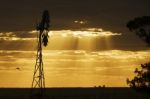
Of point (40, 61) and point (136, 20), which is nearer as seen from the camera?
point (40, 61)

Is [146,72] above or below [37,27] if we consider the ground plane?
below

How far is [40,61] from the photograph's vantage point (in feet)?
267

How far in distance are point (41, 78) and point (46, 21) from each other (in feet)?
23.5

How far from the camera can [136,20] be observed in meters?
88.3

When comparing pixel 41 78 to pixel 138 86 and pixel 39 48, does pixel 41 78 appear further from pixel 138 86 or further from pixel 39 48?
pixel 138 86

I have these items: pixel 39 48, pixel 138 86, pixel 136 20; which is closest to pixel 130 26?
pixel 136 20

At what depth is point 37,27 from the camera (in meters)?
84.7

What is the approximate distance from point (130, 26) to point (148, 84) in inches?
323

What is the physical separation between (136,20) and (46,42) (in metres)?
12.3

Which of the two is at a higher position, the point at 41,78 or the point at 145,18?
the point at 145,18

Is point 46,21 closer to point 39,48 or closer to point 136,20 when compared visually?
point 39,48

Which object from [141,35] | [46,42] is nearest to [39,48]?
[46,42]
